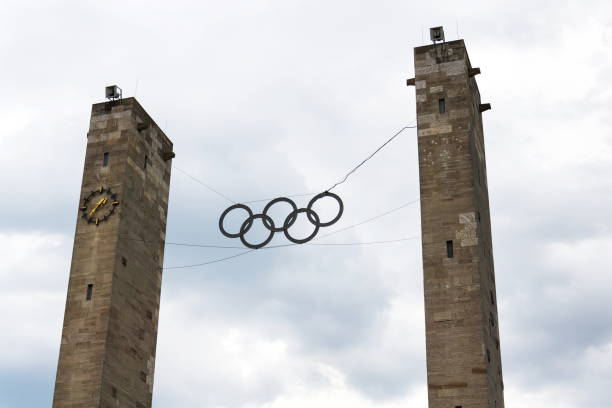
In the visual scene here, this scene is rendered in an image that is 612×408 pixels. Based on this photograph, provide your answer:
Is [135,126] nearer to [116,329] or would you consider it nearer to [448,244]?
[116,329]

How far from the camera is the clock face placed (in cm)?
5100

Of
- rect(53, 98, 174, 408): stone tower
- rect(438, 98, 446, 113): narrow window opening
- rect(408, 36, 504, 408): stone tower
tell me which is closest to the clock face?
rect(53, 98, 174, 408): stone tower

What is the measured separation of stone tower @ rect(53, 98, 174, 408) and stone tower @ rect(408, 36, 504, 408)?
49.3 ft

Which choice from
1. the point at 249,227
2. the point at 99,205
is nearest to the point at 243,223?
the point at 249,227

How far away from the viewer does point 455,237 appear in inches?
1770

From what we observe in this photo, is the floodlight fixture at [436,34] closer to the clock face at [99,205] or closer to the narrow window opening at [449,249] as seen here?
the narrow window opening at [449,249]

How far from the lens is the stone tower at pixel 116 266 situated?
47.4 metres

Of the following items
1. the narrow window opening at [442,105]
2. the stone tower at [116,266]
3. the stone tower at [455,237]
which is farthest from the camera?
the narrow window opening at [442,105]

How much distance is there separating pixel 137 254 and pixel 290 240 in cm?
913

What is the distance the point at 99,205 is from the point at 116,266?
12.2ft

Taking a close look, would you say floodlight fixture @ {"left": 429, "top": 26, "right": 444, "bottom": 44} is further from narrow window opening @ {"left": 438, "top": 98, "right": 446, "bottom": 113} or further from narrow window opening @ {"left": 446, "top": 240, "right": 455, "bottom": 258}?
narrow window opening @ {"left": 446, "top": 240, "right": 455, "bottom": 258}

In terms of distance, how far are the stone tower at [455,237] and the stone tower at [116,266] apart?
49.3 feet

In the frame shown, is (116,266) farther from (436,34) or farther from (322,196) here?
(436,34)

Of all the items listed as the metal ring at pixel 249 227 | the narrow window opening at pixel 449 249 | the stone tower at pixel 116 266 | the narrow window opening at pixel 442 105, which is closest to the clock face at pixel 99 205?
the stone tower at pixel 116 266
